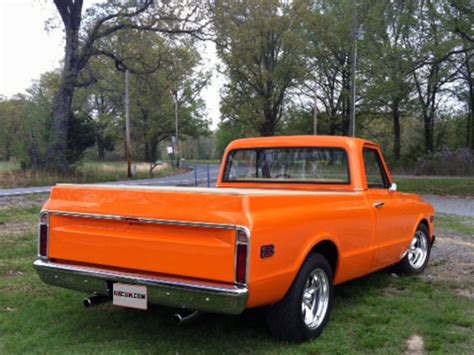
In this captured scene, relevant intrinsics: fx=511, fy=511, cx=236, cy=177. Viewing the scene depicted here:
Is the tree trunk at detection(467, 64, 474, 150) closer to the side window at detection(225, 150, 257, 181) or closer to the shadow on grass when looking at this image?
the side window at detection(225, 150, 257, 181)

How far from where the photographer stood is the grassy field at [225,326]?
396 centimetres

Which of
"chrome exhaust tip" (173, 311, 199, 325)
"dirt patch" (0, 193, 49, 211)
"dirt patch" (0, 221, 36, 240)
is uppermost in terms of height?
"chrome exhaust tip" (173, 311, 199, 325)

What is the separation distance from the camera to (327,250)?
176 inches

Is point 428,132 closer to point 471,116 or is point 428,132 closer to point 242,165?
point 471,116

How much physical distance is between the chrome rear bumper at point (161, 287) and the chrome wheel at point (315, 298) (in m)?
0.95

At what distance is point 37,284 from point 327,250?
3.31 metres

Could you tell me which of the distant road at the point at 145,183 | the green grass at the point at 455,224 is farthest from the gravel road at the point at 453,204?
the distant road at the point at 145,183

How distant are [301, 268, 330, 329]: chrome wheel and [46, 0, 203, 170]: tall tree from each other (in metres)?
22.1

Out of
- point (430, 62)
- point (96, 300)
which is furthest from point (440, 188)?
point (96, 300)

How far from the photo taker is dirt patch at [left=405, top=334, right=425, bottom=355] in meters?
3.93

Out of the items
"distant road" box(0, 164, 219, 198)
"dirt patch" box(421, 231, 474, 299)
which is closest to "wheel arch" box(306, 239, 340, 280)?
"dirt patch" box(421, 231, 474, 299)

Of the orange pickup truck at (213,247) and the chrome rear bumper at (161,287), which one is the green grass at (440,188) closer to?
the orange pickup truck at (213,247)

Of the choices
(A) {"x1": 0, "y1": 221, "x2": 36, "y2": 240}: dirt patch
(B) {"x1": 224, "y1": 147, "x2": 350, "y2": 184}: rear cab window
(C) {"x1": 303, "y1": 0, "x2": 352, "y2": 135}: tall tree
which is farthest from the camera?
(C) {"x1": 303, "y1": 0, "x2": 352, "y2": 135}: tall tree

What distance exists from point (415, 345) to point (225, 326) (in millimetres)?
1567
